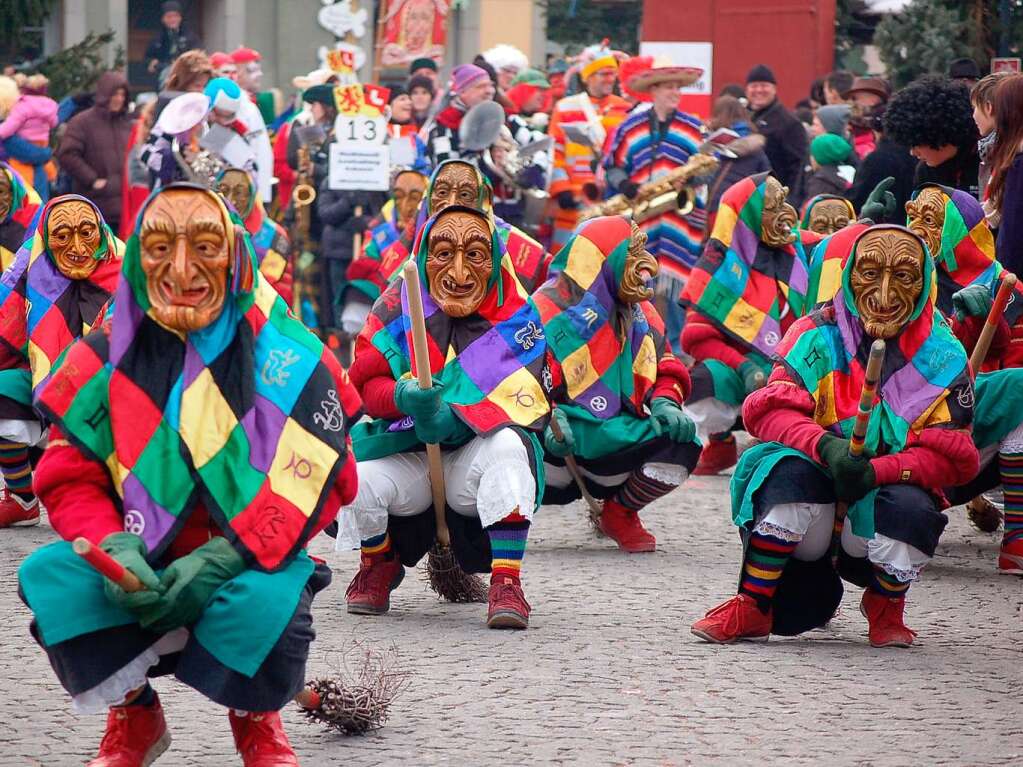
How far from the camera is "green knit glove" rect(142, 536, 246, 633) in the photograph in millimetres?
4578

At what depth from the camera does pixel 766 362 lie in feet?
33.8

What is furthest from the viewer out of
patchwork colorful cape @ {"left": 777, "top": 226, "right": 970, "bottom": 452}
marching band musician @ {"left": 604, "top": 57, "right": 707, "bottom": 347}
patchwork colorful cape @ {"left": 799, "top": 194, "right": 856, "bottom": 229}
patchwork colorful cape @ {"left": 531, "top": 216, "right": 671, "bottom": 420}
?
marching band musician @ {"left": 604, "top": 57, "right": 707, "bottom": 347}

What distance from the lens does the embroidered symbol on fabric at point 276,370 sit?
16.0ft

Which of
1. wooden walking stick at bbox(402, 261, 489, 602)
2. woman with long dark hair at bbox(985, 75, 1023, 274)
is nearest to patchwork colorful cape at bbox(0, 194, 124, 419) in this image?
wooden walking stick at bbox(402, 261, 489, 602)

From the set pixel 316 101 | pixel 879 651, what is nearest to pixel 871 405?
pixel 879 651

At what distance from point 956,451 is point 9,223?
16.9 ft

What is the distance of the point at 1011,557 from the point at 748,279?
8.62ft

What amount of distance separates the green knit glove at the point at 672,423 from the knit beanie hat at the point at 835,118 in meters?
6.94

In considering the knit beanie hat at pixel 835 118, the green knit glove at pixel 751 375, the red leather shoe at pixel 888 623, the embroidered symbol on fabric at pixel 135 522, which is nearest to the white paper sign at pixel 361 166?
the knit beanie hat at pixel 835 118

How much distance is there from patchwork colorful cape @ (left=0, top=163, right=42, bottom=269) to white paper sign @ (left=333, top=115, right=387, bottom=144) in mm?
5007

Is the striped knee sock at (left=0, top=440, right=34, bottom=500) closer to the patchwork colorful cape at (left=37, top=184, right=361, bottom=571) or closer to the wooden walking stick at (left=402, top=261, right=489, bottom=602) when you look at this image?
the wooden walking stick at (left=402, top=261, right=489, bottom=602)

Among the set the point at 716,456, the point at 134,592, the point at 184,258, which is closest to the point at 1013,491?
the point at 716,456

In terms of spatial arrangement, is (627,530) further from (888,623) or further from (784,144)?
(784,144)

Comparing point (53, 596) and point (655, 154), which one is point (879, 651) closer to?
point (53, 596)
